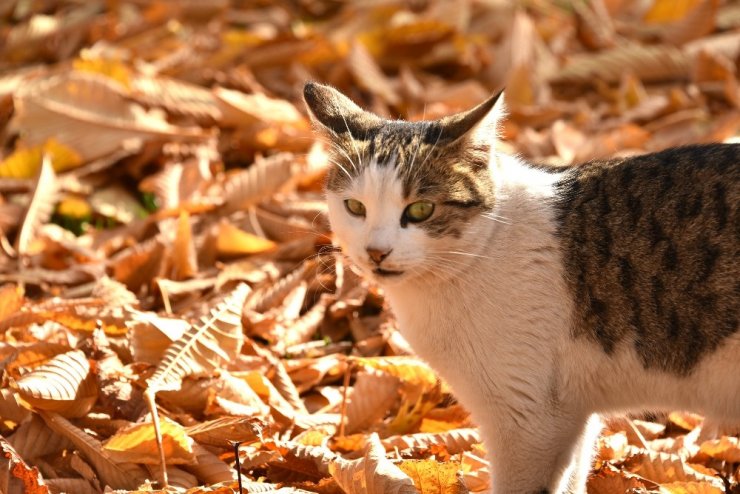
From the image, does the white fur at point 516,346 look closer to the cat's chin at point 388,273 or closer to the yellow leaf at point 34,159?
the cat's chin at point 388,273

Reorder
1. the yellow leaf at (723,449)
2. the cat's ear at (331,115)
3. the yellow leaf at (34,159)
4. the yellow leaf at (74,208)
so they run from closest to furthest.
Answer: the yellow leaf at (723,449), the cat's ear at (331,115), the yellow leaf at (74,208), the yellow leaf at (34,159)

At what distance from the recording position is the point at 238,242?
4180 millimetres

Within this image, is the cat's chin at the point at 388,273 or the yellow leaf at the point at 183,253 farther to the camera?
the yellow leaf at the point at 183,253

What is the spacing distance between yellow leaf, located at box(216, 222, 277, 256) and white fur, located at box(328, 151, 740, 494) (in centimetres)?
141

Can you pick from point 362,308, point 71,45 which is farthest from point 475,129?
point 71,45

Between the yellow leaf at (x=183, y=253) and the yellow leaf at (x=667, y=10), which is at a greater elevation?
the yellow leaf at (x=667, y=10)

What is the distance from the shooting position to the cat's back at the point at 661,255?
98.7 inches

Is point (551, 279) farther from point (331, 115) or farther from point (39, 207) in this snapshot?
point (39, 207)

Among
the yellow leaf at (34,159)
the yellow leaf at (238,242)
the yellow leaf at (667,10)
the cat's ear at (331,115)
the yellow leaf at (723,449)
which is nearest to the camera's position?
the yellow leaf at (723,449)

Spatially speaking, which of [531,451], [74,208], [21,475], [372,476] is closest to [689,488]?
[531,451]

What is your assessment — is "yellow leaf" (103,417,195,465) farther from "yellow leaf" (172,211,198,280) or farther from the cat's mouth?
"yellow leaf" (172,211,198,280)

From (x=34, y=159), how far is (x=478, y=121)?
2.80m

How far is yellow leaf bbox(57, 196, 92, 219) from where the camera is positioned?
14.8 feet

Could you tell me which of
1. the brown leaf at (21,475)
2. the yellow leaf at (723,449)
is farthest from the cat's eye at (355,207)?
the yellow leaf at (723,449)
